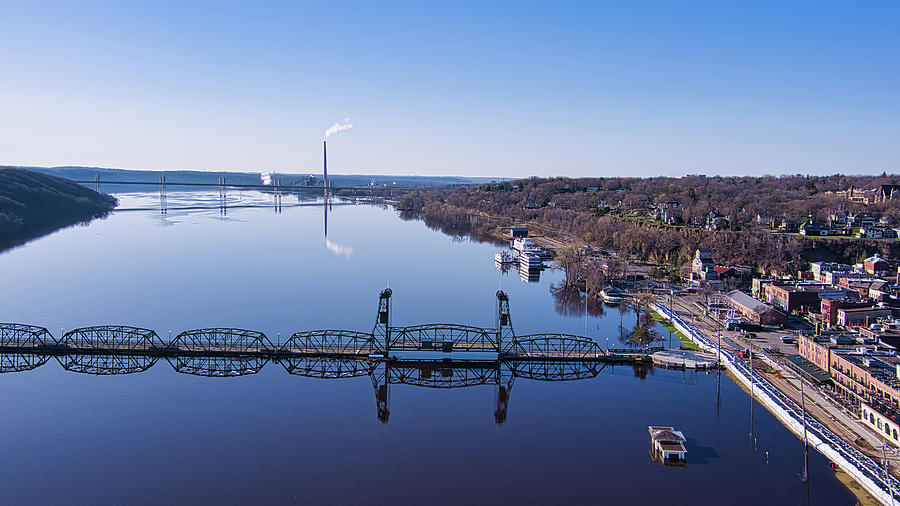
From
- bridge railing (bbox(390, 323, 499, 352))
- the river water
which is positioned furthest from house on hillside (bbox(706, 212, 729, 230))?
bridge railing (bbox(390, 323, 499, 352))

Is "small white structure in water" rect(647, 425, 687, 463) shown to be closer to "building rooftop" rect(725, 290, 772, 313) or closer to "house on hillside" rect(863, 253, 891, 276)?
"building rooftop" rect(725, 290, 772, 313)

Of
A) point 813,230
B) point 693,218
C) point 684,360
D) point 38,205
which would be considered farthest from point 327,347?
point 38,205

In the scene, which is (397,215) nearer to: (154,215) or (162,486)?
(154,215)

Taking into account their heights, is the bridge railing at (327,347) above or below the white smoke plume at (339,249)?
below

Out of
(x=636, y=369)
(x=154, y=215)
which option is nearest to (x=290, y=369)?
(x=636, y=369)

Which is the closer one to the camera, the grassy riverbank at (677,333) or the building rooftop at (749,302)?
the grassy riverbank at (677,333)

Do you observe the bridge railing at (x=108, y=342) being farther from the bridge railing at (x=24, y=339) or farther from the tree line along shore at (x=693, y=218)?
the tree line along shore at (x=693, y=218)

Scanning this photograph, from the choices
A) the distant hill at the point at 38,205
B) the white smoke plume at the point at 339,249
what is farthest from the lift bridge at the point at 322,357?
the distant hill at the point at 38,205
